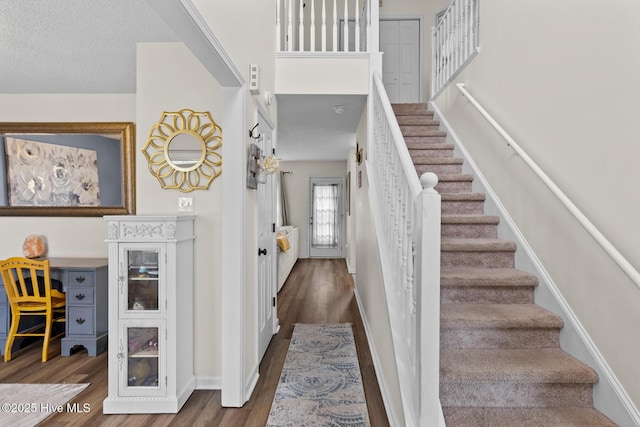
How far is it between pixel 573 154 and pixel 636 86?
1.64 ft

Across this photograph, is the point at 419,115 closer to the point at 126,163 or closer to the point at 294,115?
the point at 294,115

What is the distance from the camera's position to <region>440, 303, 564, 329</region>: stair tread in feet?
6.29

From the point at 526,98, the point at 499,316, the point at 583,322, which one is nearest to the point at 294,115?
the point at 526,98

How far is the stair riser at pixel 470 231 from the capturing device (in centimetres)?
269

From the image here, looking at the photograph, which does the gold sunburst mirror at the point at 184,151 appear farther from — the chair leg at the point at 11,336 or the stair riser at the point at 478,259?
the chair leg at the point at 11,336

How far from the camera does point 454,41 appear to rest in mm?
3730

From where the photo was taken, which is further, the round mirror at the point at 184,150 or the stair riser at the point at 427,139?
the stair riser at the point at 427,139

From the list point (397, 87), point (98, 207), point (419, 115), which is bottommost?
point (98, 207)

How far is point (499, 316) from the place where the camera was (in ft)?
6.46

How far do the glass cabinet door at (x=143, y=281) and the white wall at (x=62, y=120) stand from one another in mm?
1514

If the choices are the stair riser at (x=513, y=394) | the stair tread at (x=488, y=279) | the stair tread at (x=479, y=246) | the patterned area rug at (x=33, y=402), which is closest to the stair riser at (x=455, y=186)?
the stair tread at (x=479, y=246)

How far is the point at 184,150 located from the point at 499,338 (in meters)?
2.39

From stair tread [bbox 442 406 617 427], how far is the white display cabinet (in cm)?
169

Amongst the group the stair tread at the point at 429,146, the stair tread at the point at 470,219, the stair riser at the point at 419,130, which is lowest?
the stair tread at the point at 470,219
